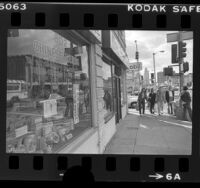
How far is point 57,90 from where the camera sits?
420 centimetres

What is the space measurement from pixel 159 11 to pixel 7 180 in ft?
8.45

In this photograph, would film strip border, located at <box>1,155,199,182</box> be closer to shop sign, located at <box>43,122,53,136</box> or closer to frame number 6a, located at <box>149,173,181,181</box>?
frame number 6a, located at <box>149,173,181,181</box>

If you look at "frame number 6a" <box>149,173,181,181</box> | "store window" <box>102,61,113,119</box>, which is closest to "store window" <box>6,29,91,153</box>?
"store window" <box>102,61,113,119</box>

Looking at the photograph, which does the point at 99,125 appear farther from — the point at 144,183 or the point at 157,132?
the point at 144,183

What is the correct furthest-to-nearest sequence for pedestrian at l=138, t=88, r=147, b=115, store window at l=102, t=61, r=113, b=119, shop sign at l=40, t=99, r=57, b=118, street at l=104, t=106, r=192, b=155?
pedestrian at l=138, t=88, r=147, b=115, store window at l=102, t=61, r=113, b=119, shop sign at l=40, t=99, r=57, b=118, street at l=104, t=106, r=192, b=155

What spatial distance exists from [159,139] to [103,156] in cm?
92

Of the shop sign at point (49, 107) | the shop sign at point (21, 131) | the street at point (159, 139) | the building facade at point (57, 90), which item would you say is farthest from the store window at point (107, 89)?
the shop sign at point (21, 131)

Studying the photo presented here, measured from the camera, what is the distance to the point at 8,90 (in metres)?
3.65

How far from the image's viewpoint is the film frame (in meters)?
3.42

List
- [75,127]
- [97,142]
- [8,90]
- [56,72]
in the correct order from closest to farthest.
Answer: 1. [8,90]
2. [56,72]
3. [75,127]
4. [97,142]

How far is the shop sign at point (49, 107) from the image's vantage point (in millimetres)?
4062

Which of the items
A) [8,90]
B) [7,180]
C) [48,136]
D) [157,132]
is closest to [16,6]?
[8,90]

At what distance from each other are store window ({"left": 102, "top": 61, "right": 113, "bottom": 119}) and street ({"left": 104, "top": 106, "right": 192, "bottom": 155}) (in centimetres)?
103

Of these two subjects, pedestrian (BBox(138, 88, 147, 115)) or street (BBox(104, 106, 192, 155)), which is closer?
street (BBox(104, 106, 192, 155))
